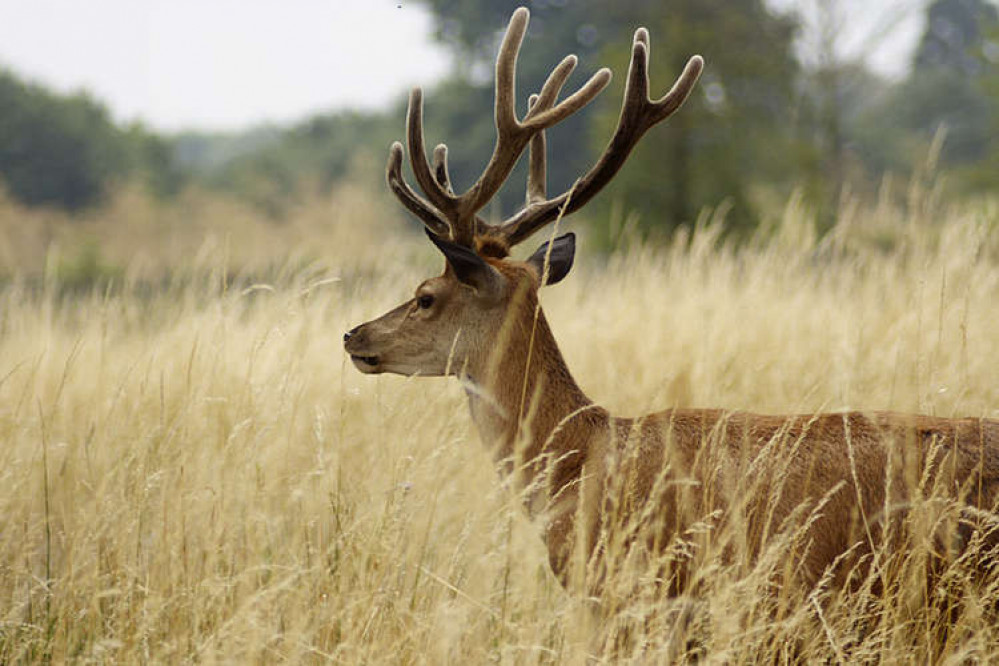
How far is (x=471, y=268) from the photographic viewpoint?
347cm

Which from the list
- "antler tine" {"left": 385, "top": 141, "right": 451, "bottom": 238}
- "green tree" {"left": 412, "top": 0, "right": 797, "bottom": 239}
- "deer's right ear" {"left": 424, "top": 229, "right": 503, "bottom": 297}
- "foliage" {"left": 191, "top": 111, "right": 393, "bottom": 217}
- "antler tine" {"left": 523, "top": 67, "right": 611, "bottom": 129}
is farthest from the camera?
"foliage" {"left": 191, "top": 111, "right": 393, "bottom": 217}

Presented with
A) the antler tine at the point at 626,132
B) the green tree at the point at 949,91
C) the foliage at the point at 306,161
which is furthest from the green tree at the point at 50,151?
the antler tine at the point at 626,132

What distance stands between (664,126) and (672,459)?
1427 centimetres

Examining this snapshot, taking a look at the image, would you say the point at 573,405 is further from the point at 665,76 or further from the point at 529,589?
the point at 665,76

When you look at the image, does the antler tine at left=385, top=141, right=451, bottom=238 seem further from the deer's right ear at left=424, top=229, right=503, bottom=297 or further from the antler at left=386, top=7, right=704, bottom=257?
the deer's right ear at left=424, top=229, right=503, bottom=297

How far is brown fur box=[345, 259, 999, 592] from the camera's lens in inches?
115

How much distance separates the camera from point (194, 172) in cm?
4156

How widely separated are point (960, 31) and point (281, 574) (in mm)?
54044

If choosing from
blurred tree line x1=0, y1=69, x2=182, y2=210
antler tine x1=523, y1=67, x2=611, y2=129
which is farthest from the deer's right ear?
blurred tree line x1=0, y1=69, x2=182, y2=210

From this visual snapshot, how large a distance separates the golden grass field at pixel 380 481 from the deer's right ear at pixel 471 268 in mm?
480

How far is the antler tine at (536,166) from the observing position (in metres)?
4.26

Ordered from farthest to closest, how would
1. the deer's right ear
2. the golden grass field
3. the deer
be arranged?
1. the deer's right ear
2. the deer
3. the golden grass field

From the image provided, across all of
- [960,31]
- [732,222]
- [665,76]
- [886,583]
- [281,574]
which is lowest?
[281,574]

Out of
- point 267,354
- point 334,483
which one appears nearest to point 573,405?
point 334,483
